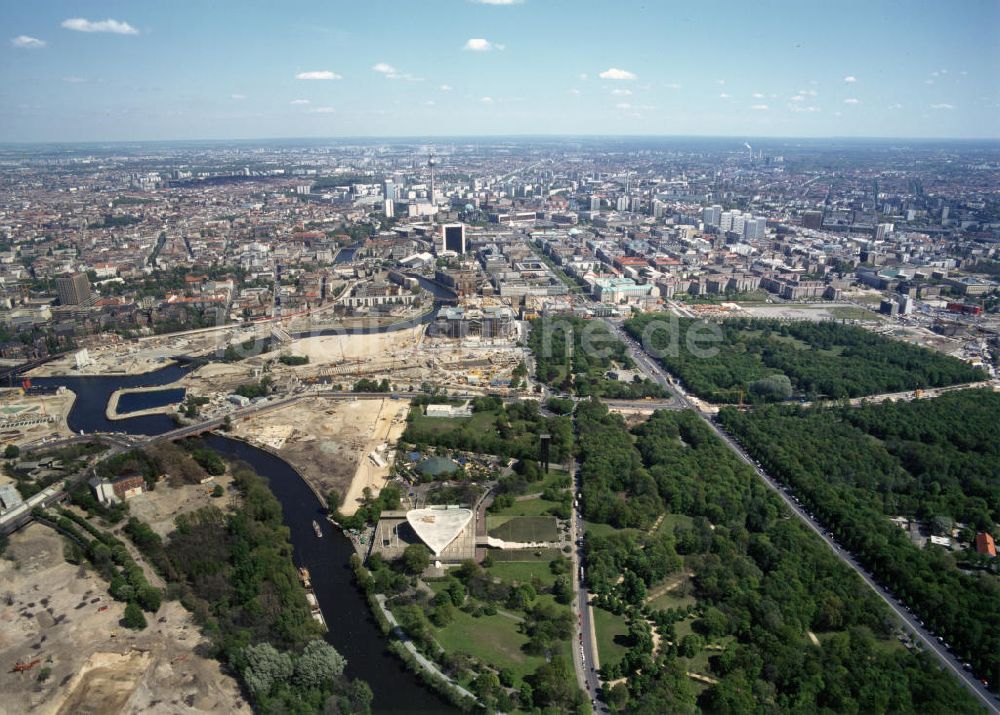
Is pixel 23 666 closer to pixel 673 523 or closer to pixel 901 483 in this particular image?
pixel 673 523

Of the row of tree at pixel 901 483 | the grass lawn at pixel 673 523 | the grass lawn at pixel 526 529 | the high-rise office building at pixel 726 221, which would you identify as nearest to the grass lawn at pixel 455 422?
the grass lawn at pixel 526 529

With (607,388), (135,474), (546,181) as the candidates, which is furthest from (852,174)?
(135,474)

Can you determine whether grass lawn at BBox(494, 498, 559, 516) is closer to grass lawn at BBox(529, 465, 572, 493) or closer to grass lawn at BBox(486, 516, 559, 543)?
grass lawn at BBox(486, 516, 559, 543)

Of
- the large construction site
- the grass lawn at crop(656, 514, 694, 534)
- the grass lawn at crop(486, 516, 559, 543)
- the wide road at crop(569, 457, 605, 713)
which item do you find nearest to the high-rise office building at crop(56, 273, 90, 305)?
the large construction site

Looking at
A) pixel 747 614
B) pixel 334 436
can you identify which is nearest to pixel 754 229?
pixel 334 436

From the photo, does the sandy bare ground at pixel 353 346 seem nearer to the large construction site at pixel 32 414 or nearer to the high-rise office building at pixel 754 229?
the large construction site at pixel 32 414

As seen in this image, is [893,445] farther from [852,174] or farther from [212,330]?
[852,174]
